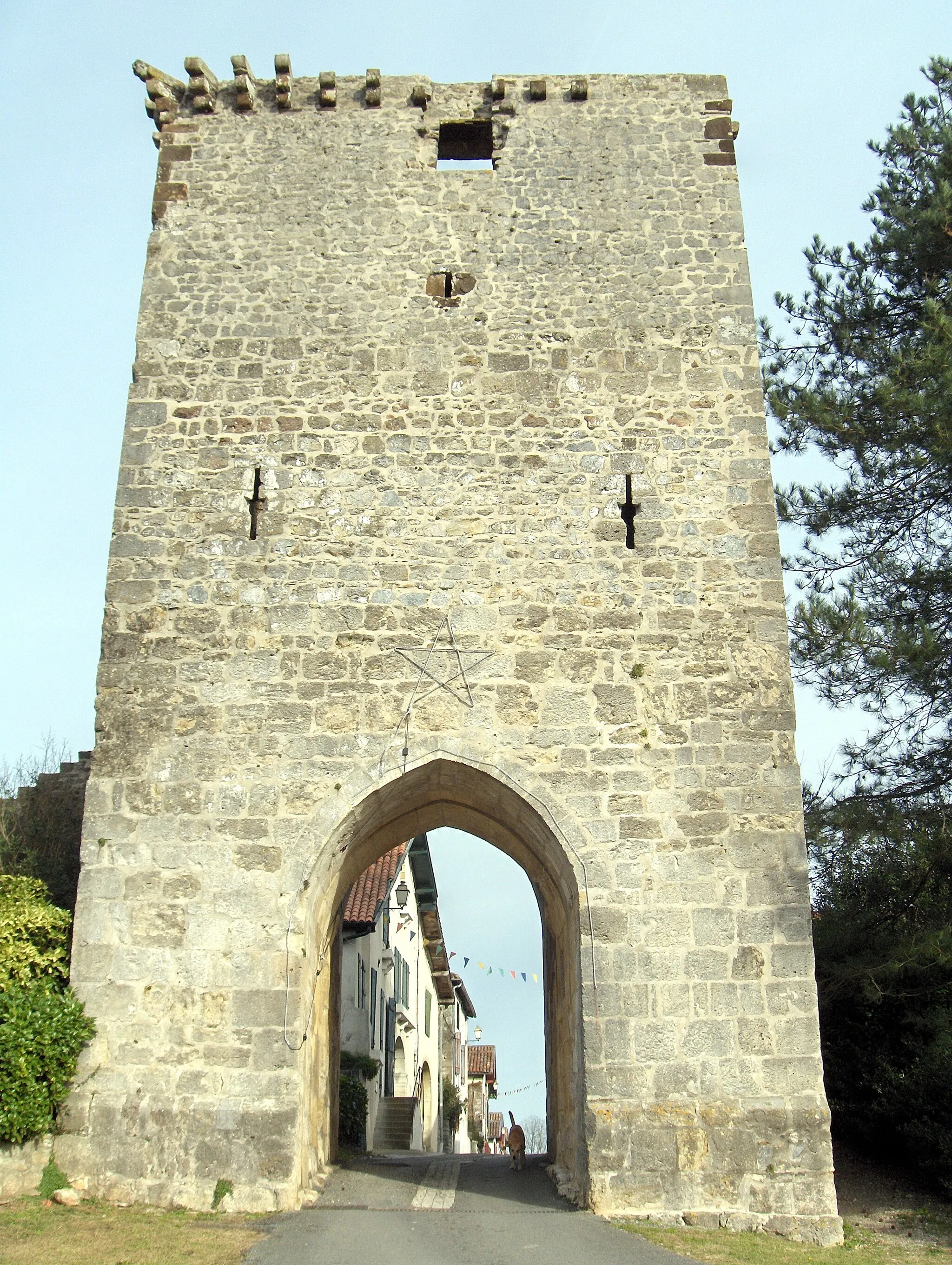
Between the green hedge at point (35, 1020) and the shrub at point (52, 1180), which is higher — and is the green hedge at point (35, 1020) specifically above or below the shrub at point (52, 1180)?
above

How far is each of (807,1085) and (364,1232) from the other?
10.2ft

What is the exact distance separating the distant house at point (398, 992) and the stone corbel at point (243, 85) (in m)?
8.79

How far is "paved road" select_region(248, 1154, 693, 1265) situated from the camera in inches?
245

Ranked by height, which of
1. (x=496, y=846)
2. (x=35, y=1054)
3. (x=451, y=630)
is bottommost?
(x=35, y=1054)

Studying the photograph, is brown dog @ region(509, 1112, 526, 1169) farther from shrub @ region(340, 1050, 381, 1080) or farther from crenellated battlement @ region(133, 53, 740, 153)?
crenellated battlement @ region(133, 53, 740, 153)

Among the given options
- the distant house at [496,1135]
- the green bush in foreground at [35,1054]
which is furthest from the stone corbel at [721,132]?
the distant house at [496,1135]

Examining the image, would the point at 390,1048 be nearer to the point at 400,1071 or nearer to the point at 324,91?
the point at 400,1071

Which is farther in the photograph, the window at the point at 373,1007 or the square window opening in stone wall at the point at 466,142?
the window at the point at 373,1007

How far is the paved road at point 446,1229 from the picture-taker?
623 cm

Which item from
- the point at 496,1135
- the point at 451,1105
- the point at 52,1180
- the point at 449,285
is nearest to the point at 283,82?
the point at 449,285

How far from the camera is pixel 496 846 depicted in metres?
10.6

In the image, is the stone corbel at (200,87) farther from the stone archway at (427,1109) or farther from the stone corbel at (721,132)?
the stone archway at (427,1109)

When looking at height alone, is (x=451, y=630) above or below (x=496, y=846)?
above

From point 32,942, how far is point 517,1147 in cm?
560
